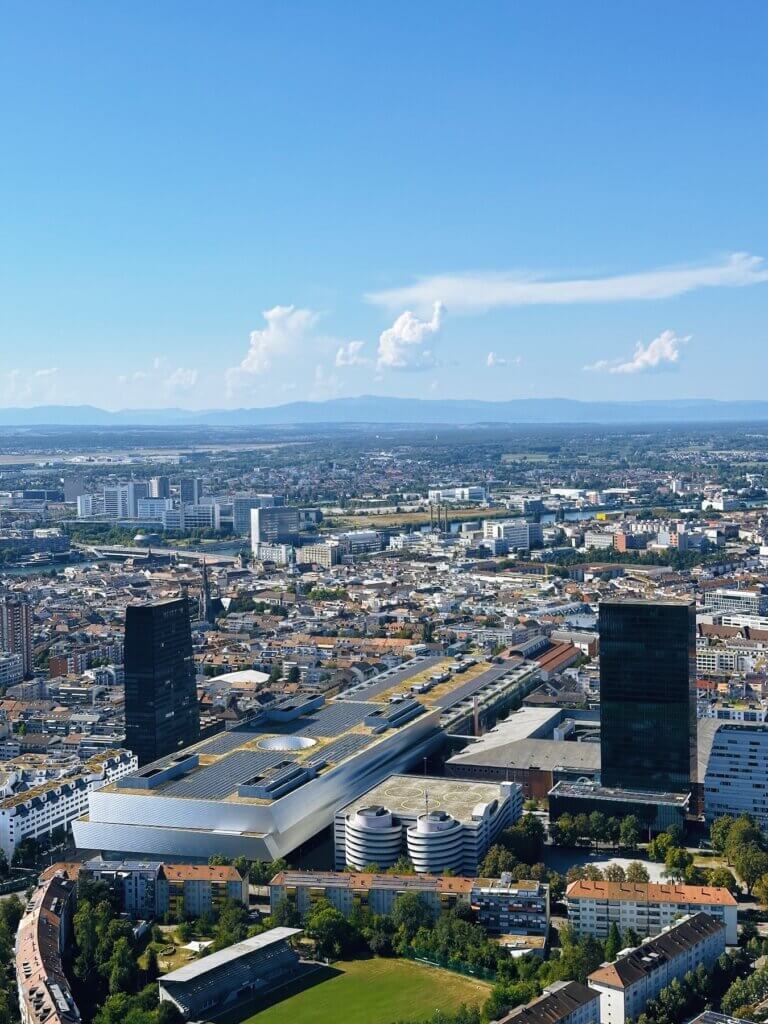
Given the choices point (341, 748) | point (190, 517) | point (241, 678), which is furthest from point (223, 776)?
point (190, 517)

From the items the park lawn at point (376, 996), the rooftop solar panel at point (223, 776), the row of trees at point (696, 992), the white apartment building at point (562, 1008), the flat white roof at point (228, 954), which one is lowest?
the park lawn at point (376, 996)

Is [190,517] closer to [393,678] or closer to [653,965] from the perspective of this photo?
[393,678]

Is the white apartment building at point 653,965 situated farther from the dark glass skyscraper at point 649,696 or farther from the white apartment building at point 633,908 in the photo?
the dark glass skyscraper at point 649,696

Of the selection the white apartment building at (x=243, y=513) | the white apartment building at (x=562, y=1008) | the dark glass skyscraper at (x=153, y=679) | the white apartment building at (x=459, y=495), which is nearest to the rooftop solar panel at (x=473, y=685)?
the dark glass skyscraper at (x=153, y=679)

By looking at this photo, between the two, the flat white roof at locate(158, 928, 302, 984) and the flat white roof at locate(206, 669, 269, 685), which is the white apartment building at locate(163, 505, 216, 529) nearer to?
the flat white roof at locate(206, 669, 269, 685)

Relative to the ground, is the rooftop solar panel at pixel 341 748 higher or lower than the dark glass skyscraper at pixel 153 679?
lower

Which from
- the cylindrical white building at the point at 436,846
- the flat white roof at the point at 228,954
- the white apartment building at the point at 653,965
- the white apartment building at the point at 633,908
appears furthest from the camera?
the cylindrical white building at the point at 436,846

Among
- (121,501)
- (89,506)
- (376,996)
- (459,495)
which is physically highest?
(121,501)

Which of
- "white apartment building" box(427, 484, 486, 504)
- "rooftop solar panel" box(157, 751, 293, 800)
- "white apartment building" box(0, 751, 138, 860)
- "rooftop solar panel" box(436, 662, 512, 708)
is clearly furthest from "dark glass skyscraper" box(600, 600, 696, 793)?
"white apartment building" box(427, 484, 486, 504)

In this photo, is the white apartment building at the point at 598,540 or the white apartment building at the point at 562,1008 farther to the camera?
the white apartment building at the point at 598,540
